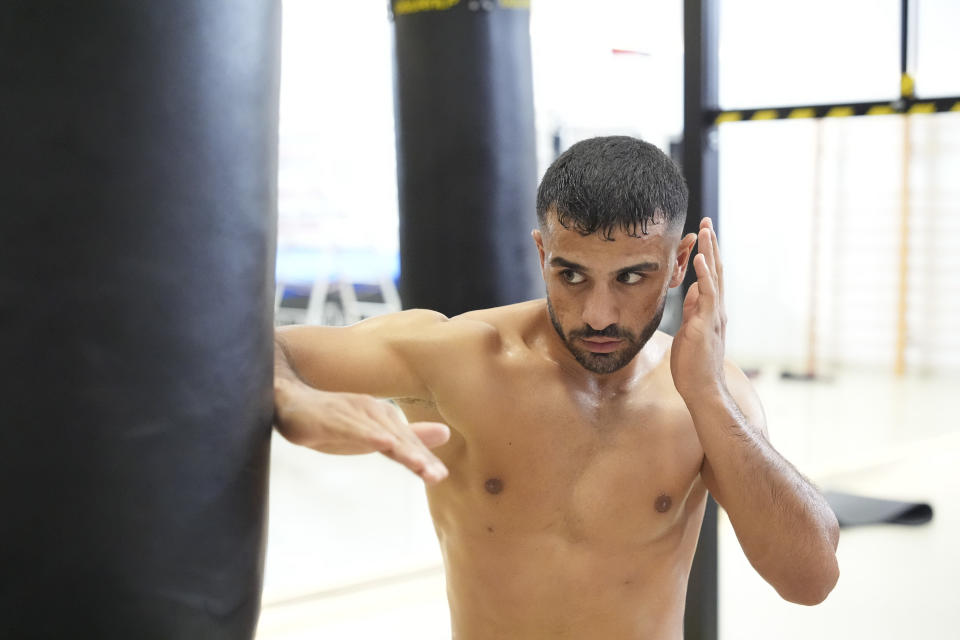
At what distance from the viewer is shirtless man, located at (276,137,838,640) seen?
5.05 ft

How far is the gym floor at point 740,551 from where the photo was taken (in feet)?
11.5

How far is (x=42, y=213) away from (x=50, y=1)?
0.57 ft

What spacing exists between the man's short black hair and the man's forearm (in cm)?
30

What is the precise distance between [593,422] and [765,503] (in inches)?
13.2

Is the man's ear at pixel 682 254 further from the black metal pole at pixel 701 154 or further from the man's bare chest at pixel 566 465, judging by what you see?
the black metal pole at pixel 701 154

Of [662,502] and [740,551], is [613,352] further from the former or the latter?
[740,551]

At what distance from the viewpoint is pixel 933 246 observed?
766 centimetres

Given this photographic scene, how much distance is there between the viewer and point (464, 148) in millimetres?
2023

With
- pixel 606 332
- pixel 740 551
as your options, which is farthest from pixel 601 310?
pixel 740 551

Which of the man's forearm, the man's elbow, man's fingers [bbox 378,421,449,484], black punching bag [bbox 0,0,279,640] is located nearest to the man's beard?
the man's forearm

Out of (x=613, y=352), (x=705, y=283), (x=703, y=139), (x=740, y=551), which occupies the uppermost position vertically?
(x=703, y=139)

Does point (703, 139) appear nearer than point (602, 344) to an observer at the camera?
No

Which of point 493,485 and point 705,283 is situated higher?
point 705,283

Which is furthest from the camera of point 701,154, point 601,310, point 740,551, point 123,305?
point 740,551
